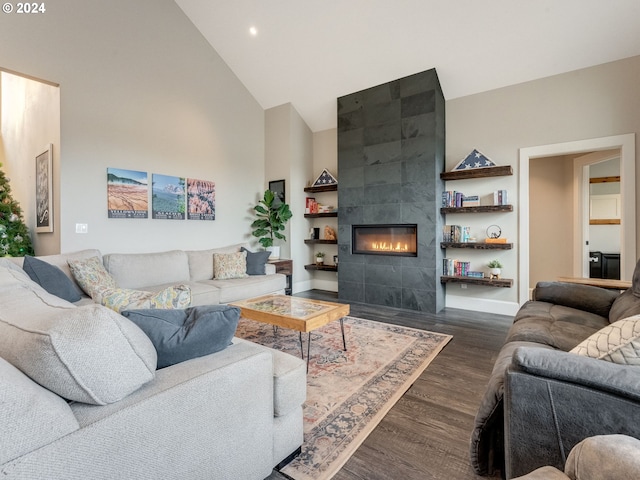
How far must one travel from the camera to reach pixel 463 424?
1.78 meters

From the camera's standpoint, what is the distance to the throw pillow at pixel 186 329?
1143 millimetres

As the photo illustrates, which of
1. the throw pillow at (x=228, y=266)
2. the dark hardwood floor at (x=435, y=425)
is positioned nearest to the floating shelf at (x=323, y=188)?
the throw pillow at (x=228, y=266)

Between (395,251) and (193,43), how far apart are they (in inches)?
172

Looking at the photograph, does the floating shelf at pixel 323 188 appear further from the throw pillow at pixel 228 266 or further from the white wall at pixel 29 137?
the white wall at pixel 29 137

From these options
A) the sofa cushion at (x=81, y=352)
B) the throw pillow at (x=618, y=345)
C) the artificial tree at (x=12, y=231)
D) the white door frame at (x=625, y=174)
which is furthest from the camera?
the artificial tree at (x=12, y=231)

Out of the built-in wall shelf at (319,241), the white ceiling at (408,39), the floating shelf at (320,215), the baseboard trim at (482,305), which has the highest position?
the white ceiling at (408,39)

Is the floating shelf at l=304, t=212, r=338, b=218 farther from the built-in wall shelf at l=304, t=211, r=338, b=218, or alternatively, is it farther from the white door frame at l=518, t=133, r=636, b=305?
the white door frame at l=518, t=133, r=636, b=305

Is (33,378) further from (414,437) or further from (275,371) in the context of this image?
(414,437)

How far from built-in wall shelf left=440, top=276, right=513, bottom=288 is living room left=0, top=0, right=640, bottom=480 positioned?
264 millimetres

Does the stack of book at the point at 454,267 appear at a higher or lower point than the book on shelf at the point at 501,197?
lower

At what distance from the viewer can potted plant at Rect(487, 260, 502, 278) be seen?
13.2 feet

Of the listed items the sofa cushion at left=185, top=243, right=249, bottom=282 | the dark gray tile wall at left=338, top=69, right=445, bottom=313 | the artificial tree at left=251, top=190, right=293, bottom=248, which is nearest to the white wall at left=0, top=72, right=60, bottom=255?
the sofa cushion at left=185, top=243, right=249, bottom=282

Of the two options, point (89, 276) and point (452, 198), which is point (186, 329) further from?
point (452, 198)

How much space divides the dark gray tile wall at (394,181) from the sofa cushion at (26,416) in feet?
13.2
